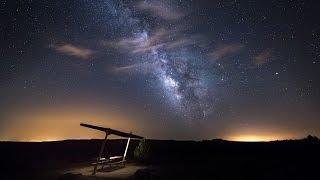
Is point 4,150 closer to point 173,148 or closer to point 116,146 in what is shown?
point 116,146

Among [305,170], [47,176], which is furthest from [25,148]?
[305,170]

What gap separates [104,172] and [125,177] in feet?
8.68

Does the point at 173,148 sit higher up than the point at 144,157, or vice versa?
the point at 173,148

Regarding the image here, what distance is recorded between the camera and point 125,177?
17594 millimetres

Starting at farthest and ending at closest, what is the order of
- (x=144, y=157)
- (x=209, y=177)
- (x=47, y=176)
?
(x=144, y=157) → (x=47, y=176) → (x=209, y=177)

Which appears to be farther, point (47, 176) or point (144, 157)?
point (144, 157)

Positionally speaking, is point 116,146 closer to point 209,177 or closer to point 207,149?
point 207,149

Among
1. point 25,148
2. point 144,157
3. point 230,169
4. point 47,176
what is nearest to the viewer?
point 47,176

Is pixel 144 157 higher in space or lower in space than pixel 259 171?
higher

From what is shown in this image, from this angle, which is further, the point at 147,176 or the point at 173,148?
the point at 173,148

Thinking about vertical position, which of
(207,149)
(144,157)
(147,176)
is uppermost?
(207,149)

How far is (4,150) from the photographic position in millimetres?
45406

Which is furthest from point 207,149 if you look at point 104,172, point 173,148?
point 104,172

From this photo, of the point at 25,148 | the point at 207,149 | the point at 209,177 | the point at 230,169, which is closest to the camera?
the point at 209,177
